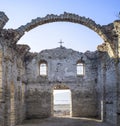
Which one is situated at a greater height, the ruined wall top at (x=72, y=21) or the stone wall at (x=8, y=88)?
the ruined wall top at (x=72, y=21)

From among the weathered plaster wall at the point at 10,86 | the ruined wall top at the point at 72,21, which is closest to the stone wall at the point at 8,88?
the weathered plaster wall at the point at 10,86

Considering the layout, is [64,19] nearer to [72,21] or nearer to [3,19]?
[72,21]

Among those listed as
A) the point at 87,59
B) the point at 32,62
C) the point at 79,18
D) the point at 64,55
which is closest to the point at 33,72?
the point at 32,62

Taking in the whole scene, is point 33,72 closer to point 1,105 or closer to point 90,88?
point 90,88

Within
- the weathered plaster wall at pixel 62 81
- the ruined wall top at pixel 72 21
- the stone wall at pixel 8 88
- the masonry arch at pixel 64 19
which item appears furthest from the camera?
the weathered plaster wall at pixel 62 81

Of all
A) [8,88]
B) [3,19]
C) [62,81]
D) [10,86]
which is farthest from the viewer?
[62,81]

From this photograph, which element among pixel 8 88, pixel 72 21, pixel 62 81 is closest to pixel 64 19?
pixel 72 21

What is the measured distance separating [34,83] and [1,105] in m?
9.93

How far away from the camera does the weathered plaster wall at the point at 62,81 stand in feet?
79.3

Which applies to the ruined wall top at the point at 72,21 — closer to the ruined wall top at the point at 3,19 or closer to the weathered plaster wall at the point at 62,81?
the ruined wall top at the point at 3,19

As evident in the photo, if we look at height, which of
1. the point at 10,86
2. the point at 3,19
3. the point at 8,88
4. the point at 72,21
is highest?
the point at 72,21

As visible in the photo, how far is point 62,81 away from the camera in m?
24.5

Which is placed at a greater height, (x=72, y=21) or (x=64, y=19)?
(x=64, y=19)

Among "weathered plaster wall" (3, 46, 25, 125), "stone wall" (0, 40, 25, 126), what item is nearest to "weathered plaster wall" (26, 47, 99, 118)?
"weathered plaster wall" (3, 46, 25, 125)
